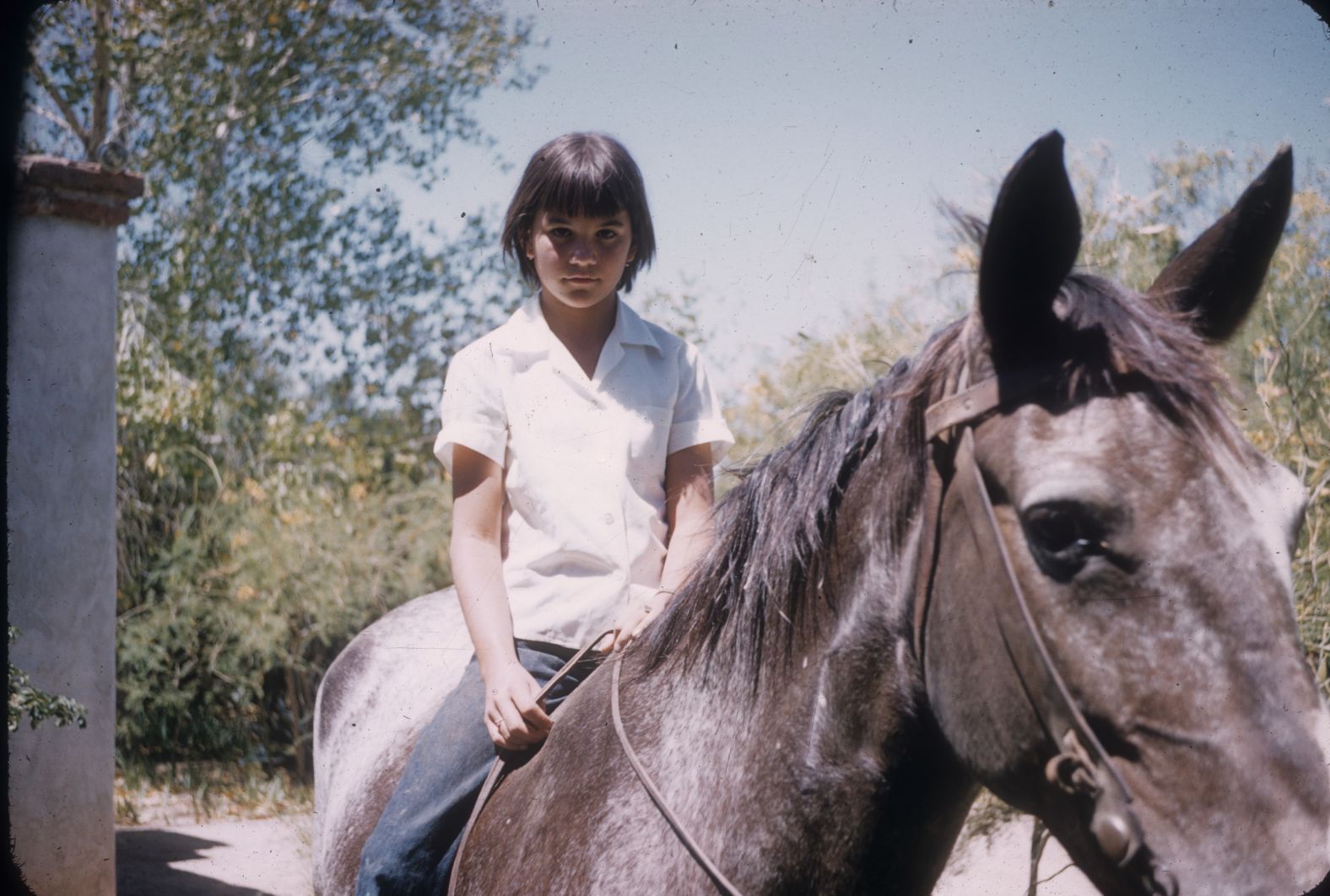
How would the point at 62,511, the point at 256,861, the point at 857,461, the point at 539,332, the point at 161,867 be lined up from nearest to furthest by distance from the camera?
the point at 857,461
the point at 539,332
the point at 62,511
the point at 161,867
the point at 256,861

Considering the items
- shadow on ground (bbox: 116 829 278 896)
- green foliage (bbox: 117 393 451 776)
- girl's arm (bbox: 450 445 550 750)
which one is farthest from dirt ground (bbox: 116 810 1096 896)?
girl's arm (bbox: 450 445 550 750)

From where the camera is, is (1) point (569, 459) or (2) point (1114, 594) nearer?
(2) point (1114, 594)

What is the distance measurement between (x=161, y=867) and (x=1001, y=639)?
23.8ft

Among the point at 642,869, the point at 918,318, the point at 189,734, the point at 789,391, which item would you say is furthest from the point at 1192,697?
the point at 189,734

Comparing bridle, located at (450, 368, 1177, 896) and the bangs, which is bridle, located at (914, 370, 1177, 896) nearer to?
bridle, located at (450, 368, 1177, 896)

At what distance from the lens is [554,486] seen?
6.83 feet

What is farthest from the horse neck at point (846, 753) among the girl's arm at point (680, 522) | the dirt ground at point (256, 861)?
the dirt ground at point (256, 861)

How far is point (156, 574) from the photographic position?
937cm

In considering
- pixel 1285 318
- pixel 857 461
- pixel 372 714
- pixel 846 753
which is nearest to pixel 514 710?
pixel 846 753

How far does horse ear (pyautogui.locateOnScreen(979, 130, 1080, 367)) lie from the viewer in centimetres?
127

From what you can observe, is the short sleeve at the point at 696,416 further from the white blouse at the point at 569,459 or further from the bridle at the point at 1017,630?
the bridle at the point at 1017,630

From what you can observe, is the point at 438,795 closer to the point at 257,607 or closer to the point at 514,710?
the point at 514,710

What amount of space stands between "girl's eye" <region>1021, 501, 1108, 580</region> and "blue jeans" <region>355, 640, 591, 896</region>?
1149 millimetres

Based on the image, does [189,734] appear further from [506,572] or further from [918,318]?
[506,572]
